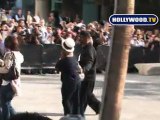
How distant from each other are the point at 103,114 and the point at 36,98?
23.2ft

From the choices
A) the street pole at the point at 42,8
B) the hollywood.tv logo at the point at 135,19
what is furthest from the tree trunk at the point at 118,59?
the street pole at the point at 42,8

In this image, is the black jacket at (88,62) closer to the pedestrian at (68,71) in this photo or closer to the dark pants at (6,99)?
the pedestrian at (68,71)

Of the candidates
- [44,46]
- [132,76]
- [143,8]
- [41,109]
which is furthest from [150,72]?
[143,8]

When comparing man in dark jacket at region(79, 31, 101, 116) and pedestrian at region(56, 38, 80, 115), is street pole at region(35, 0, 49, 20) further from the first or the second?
pedestrian at region(56, 38, 80, 115)

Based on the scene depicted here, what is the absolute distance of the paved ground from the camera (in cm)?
1150

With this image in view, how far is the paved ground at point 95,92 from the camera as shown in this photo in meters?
11.5

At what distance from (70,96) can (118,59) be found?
11.5 ft

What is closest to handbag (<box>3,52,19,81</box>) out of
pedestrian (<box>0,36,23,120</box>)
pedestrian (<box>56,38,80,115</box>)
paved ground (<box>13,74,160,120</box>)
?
pedestrian (<box>0,36,23,120</box>)

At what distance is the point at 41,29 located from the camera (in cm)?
2106

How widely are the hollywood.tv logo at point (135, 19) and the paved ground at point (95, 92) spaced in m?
5.35

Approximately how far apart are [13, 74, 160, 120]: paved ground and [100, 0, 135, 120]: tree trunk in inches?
180

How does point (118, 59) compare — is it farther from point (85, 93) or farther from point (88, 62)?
point (85, 93)

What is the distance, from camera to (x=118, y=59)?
632 cm

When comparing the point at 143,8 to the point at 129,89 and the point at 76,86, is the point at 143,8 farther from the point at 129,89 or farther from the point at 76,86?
the point at 76,86
